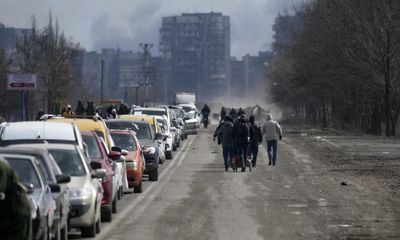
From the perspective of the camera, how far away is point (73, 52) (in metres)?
84.8

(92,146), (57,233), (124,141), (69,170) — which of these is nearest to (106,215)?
(69,170)

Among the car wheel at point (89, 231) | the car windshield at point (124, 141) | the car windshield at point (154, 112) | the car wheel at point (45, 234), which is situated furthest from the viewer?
the car windshield at point (154, 112)

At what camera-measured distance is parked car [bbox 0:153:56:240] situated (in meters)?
13.6

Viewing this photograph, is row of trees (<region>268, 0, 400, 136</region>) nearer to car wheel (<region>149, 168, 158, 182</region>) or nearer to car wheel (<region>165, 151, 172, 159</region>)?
car wheel (<region>165, 151, 172, 159</region>)

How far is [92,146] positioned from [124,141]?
21.8ft

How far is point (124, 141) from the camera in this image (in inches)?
1129

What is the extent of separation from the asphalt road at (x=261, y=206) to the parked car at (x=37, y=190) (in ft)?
8.69

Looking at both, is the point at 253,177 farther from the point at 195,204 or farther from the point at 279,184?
the point at 195,204

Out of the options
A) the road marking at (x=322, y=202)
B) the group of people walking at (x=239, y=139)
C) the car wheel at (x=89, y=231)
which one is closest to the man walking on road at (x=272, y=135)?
the group of people walking at (x=239, y=139)

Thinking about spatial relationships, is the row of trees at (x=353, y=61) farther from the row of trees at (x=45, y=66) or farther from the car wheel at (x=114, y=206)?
the car wheel at (x=114, y=206)

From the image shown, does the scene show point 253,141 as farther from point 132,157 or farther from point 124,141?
point 132,157

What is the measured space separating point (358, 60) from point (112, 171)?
161 ft

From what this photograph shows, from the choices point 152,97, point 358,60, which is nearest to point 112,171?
point 358,60

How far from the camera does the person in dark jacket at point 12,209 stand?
10.0 m
